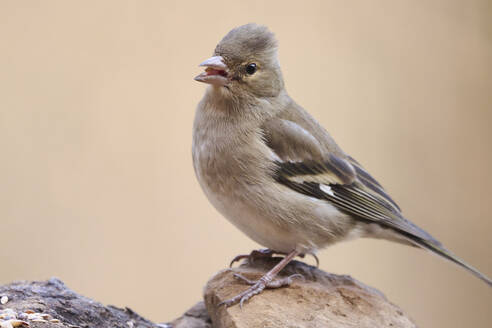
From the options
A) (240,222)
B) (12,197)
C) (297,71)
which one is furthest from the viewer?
(297,71)

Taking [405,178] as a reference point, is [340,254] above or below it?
below

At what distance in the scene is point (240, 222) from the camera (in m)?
3.12

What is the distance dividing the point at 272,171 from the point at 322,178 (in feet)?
1.00

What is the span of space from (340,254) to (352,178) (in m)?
2.31

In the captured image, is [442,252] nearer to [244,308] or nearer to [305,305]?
[305,305]

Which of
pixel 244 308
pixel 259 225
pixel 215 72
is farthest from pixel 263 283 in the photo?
pixel 215 72

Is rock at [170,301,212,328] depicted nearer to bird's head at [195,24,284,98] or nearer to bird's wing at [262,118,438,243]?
bird's wing at [262,118,438,243]

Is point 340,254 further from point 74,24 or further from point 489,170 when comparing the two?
point 74,24

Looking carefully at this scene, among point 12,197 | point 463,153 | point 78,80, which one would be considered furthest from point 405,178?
point 12,197

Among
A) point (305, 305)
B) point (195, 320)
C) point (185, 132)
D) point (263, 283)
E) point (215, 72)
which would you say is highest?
point (215, 72)

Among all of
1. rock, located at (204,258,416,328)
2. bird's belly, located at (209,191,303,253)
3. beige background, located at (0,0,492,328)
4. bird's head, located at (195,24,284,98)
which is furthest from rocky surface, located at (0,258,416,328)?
beige background, located at (0,0,492,328)

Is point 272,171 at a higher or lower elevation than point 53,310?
higher

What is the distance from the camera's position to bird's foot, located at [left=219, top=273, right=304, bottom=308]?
114 inches

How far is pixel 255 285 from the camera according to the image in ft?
9.72
